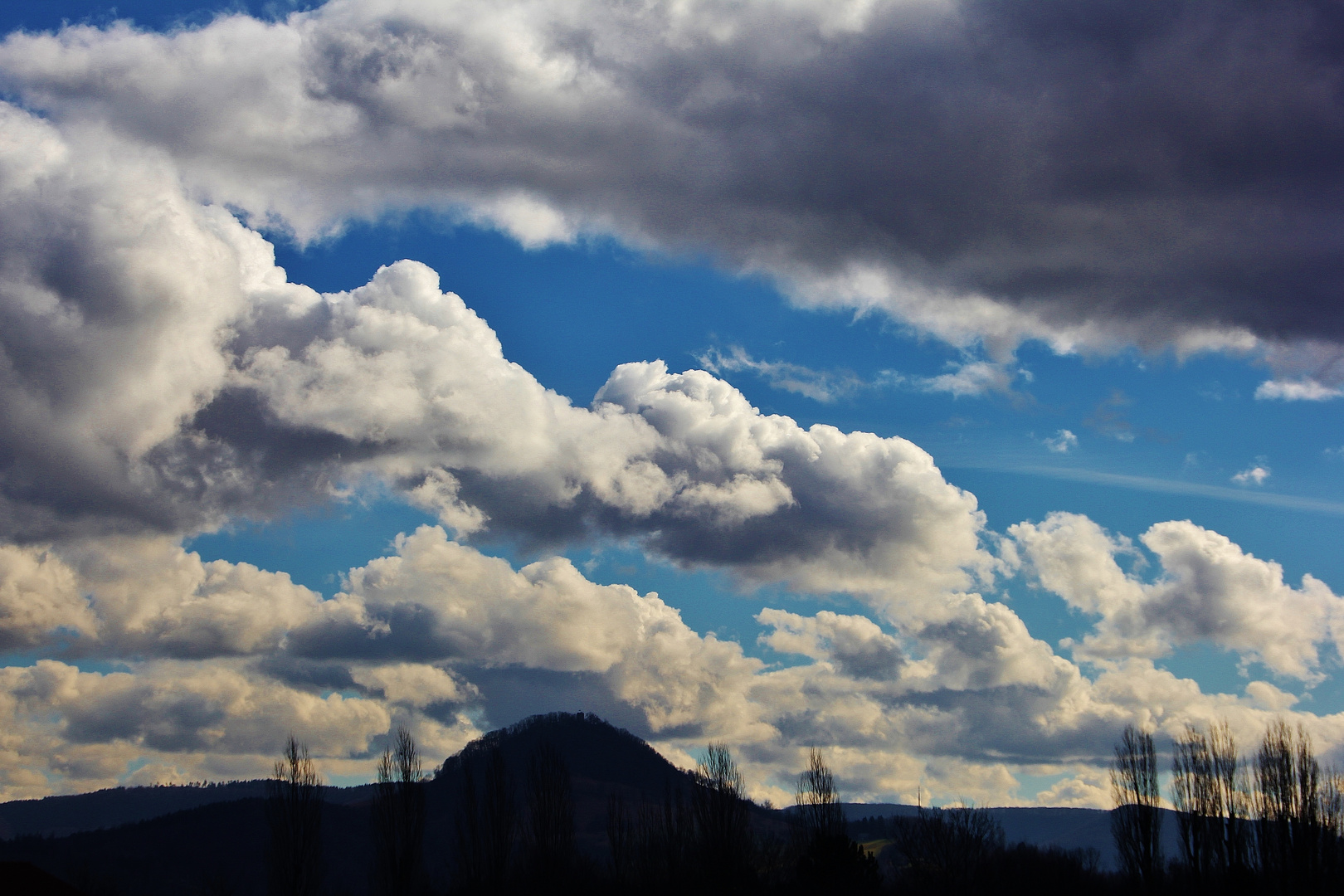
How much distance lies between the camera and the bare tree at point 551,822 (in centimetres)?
10282

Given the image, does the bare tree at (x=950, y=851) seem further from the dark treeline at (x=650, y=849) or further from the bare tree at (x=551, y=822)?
the bare tree at (x=551, y=822)

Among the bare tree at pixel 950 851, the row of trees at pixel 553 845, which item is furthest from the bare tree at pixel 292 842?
the bare tree at pixel 950 851

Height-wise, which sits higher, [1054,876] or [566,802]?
[566,802]

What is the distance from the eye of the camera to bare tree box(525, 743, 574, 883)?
337ft

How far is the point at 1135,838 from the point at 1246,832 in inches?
362

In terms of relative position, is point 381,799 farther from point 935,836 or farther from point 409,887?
point 935,836

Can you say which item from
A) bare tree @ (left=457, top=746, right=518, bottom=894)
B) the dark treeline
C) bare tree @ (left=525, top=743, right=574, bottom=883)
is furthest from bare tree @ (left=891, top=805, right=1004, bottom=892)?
bare tree @ (left=457, top=746, right=518, bottom=894)

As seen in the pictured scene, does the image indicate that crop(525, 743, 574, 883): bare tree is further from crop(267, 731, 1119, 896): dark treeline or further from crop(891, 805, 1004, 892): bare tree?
crop(891, 805, 1004, 892): bare tree

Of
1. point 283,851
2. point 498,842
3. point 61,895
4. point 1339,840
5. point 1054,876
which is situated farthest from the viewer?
point 1054,876

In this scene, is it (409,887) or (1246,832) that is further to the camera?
(409,887)

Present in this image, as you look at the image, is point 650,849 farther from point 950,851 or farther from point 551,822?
point 950,851

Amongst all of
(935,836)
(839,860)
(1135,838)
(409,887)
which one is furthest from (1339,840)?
(409,887)

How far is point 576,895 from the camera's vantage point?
10562 centimetres

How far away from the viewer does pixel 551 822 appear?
106875 mm
